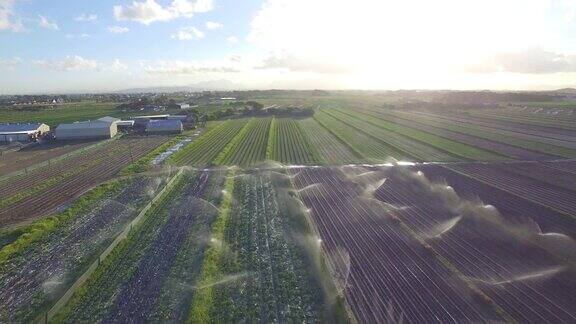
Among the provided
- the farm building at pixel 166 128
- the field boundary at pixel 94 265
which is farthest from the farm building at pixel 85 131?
the field boundary at pixel 94 265

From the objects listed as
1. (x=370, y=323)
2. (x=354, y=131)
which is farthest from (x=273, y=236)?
(x=354, y=131)

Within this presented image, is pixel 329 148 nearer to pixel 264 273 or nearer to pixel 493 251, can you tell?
pixel 493 251

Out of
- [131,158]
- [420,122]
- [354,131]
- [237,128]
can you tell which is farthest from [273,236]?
[420,122]

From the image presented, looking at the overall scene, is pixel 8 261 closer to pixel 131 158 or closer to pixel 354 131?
pixel 131 158

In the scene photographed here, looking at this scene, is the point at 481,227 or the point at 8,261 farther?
the point at 481,227

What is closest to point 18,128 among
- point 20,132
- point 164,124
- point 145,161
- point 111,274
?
point 20,132

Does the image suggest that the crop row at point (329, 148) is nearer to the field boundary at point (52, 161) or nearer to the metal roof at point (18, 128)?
the field boundary at point (52, 161)

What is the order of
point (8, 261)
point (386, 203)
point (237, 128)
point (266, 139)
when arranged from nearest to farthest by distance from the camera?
1. point (8, 261)
2. point (386, 203)
3. point (266, 139)
4. point (237, 128)

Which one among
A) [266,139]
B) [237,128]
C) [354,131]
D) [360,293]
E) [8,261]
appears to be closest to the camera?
[360,293]
